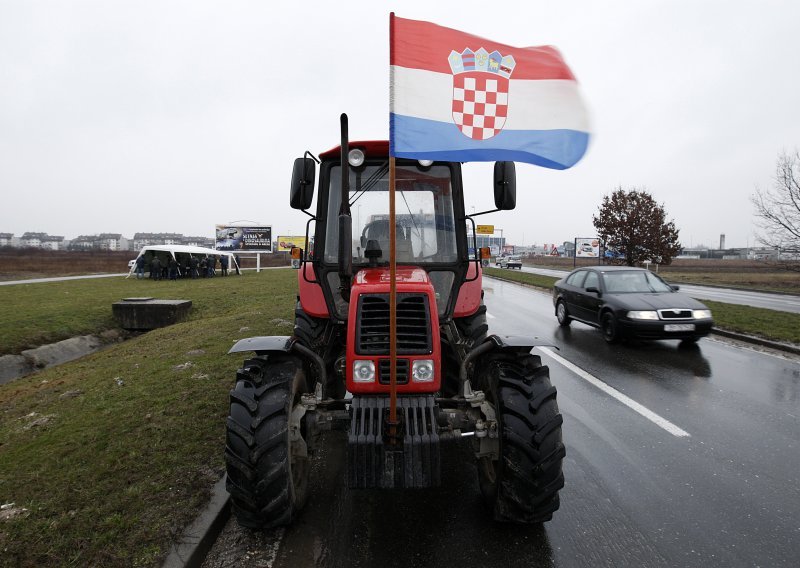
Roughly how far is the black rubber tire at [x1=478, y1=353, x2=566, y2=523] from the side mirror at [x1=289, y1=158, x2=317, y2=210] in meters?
2.05

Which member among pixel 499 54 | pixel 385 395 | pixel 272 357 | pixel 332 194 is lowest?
pixel 385 395

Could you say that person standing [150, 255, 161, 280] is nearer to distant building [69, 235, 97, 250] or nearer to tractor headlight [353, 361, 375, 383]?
tractor headlight [353, 361, 375, 383]

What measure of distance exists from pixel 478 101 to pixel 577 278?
30.5 feet

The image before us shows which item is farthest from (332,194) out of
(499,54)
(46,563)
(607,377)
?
(607,377)

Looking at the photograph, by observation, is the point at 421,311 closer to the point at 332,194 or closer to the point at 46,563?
the point at 332,194

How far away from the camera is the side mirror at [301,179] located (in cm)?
350

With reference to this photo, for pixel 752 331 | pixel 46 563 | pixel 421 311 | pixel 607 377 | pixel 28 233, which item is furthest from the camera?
pixel 28 233

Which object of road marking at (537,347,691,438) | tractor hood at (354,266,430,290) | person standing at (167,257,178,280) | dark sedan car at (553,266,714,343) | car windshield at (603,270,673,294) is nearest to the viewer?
tractor hood at (354,266,430,290)

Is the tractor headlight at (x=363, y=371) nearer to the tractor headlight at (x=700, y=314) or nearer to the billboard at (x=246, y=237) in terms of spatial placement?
the tractor headlight at (x=700, y=314)

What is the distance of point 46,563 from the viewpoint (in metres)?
2.50

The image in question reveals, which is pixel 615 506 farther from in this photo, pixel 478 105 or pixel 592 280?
pixel 592 280

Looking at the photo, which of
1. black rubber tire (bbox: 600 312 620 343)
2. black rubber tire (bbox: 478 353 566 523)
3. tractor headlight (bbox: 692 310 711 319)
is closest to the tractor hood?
black rubber tire (bbox: 478 353 566 523)

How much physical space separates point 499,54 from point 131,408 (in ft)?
17.0

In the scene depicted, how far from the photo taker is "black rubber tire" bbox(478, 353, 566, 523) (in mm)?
2754
